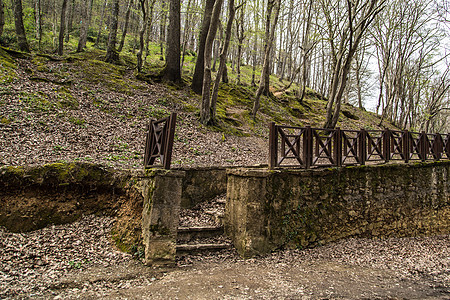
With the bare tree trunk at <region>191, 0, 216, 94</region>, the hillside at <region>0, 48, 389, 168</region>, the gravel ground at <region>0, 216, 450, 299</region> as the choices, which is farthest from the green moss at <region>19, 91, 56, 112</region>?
the bare tree trunk at <region>191, 0, 216, 94</region>

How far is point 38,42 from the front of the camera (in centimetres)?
1619

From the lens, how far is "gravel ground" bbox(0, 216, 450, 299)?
3918mm

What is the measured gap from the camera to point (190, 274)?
466 centimetres

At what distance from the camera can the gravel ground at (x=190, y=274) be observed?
392cm

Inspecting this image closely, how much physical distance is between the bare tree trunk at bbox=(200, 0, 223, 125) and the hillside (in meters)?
0.59

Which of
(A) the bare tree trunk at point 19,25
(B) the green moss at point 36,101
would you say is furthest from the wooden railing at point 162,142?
(A) the bare tree trunk at point 19,25

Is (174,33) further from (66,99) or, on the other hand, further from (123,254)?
(123,254)

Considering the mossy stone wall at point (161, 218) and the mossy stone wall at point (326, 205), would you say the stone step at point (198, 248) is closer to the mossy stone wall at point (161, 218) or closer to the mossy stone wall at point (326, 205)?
the mossy stone wall at point (326, 205)

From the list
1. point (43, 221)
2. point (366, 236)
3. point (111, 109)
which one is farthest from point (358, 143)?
point (111, 109)

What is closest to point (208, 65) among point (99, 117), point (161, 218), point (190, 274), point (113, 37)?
point (99, 117)

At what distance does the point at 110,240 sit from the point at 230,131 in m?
8.35

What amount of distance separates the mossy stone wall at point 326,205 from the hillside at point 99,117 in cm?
322

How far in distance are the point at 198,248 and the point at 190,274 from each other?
2.91ft

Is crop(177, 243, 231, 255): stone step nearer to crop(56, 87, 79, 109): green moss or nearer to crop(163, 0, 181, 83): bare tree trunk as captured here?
crop(56, 87, 79, 109): green moss
